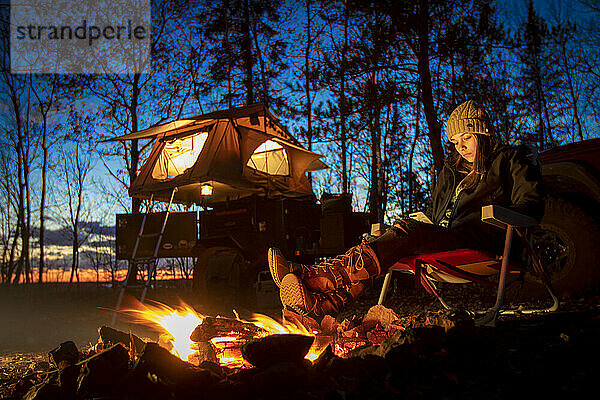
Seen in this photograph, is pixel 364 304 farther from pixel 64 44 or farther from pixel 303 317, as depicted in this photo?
pixel 64 44

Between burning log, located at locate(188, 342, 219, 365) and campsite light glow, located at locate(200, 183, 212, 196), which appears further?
campsite light glow, located at locate(200, 183, 212, 196)

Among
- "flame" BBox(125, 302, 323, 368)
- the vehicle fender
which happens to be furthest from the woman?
the vehicle fender

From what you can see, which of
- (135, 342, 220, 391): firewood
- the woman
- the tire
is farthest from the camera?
the tire

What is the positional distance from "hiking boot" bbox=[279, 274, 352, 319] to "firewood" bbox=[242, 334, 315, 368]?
34cm

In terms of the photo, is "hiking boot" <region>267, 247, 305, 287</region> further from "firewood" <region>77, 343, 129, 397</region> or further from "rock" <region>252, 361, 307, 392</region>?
"firewood" <region>77, 343, 129, 397</region>

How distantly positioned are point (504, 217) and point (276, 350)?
50.7 inches

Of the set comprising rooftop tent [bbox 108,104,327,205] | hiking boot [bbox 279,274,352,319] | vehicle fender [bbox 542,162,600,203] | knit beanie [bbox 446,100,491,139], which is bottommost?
hiking boot [bbox 279,274,352,319]

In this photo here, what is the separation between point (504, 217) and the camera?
221 cm

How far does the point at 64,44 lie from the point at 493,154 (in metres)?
13.8

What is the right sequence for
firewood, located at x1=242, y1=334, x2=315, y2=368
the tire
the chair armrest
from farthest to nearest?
the tire → the chair armrest → firewood, located at x1=242, y1=334, x2=315, y2=368

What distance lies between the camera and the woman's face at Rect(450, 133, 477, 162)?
2811 mm

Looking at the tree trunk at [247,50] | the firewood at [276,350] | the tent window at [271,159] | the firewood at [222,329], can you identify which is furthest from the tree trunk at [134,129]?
the firewood at [276,350]

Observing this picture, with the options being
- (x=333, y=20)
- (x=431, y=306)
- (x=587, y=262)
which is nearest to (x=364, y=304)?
(x=431, y=306)

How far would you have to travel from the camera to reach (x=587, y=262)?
13.0 ft
